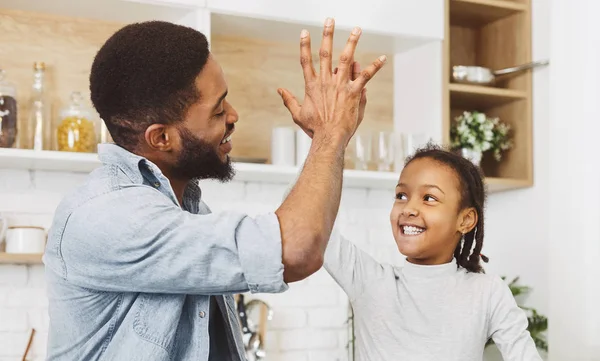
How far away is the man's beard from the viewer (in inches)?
57.4

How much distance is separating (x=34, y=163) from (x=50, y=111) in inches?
8.2

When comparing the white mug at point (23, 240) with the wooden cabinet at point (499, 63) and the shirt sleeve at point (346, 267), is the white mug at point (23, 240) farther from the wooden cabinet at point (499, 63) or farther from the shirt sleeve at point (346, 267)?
the wooden cabinet at point (499, 63)

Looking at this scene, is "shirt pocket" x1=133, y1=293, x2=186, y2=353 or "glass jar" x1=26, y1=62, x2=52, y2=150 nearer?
"shirt pocket" x1=133, y1=293, x2=186, y2=353

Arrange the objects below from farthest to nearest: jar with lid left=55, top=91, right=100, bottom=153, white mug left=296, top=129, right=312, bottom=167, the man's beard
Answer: white mug left=296, top=129, right=312, bottom=167, jar with lid left=55, top=91, right=100, bottom=153, the man's beard

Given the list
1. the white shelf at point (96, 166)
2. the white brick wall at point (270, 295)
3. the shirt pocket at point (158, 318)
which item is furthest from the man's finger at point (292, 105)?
the white brick wall at point (270, 295)

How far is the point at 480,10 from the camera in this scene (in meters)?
3.33

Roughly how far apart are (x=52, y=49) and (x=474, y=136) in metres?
1.54

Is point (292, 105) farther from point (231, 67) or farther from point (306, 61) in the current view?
point (231, 67)

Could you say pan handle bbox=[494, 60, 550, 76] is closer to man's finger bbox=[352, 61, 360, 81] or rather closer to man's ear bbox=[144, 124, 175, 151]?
man's finger bbox=[352, 61, 360, 81]

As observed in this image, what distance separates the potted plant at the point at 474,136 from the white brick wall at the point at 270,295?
1.09 feet

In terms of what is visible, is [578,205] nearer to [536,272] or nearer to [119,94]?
[536,272]

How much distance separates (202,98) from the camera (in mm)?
1448

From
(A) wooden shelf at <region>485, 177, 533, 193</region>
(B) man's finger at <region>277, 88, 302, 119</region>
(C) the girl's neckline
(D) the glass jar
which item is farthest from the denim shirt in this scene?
(A) wooden shelf at <region>485, 177, 533, 193</region>

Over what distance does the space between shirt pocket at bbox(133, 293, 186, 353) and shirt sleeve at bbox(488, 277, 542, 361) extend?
0.91m
